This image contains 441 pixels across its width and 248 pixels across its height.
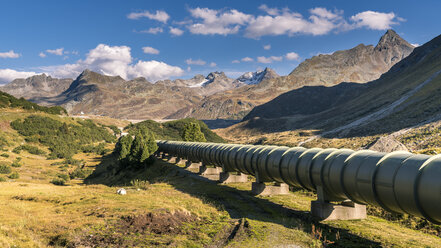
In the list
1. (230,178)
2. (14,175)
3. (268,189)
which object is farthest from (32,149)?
(268,189)

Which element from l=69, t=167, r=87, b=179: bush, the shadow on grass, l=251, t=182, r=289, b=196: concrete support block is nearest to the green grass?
l=69, t=167, r=87, b=179: bush

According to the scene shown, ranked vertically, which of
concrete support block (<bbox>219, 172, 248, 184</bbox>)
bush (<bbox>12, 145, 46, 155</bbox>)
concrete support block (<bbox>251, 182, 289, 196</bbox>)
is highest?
concrete support block (<bbox>251, 182, 289, 196</bbox>)

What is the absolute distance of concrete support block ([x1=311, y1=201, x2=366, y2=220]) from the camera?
55.9 ft

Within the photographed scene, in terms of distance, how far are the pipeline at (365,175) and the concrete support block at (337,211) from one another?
640 mm

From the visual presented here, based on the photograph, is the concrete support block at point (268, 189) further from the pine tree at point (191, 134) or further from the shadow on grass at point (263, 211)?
the pine tree at point (191, 134)

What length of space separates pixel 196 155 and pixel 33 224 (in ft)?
92.5

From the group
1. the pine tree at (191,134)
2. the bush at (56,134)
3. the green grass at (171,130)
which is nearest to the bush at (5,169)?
the bush at (56,134)

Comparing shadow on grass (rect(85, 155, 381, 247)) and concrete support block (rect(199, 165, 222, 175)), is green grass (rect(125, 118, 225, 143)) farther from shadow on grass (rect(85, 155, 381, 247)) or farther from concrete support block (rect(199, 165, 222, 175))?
shadow on grass (rect(85, 155, 381, 247))

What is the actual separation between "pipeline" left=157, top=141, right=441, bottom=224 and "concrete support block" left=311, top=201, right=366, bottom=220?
25.2 inches

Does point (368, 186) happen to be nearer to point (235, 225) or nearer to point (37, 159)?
point (235, 225)

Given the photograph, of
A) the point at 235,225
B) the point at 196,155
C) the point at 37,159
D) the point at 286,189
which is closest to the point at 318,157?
the point at 235,225

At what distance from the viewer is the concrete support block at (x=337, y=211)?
17030mm

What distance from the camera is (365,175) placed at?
13109mm

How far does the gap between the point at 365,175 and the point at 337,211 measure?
5.10 m
